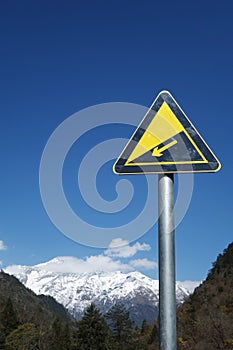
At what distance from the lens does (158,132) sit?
148 inches

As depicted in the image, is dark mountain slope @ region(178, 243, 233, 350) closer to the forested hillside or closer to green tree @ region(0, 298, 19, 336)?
the forested hillside

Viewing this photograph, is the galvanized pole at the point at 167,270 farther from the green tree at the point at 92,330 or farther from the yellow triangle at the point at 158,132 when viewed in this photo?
the green tree at the point at 92,330

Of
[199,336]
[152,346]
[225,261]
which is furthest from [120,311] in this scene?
[225,261]

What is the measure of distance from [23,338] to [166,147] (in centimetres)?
6219

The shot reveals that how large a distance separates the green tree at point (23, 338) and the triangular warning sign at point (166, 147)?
60712mm

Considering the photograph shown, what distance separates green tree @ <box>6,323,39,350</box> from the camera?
6076cm

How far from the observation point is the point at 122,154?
147 inches

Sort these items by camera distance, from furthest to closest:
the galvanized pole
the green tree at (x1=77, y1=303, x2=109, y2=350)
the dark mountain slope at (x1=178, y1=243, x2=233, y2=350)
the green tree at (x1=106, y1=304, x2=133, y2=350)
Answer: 1. the green tree at (x1=106, y1=304, x2=133, y2=350)
2. the green tree at (x1=77, y1=303, x2=109, y2=350)
3. the dark mountain slope at (x1=178, y1=243, x2=233, y2=350)
4. the galvanized pole

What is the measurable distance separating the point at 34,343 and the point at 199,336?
2089 cm

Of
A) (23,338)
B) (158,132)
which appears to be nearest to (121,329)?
(23,338)

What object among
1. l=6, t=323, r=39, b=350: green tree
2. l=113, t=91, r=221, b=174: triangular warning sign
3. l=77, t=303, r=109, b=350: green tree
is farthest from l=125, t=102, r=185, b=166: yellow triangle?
l=6, t=323, r=39, b=350: green tree

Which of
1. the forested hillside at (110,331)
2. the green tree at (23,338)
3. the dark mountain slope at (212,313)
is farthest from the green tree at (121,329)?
the green tree at (23,338)

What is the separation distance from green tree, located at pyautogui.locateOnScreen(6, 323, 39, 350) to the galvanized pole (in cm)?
6077

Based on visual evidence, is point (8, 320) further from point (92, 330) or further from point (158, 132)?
point (158, 132)
